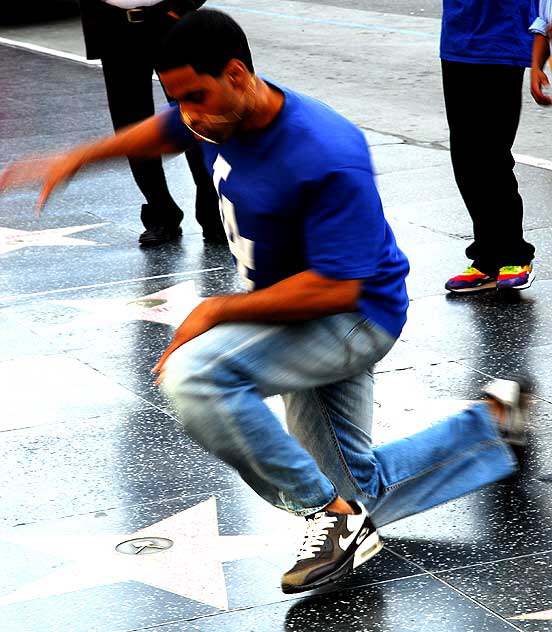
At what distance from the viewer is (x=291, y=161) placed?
3.33 metres

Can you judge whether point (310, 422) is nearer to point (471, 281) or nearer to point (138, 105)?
point (471, 281)

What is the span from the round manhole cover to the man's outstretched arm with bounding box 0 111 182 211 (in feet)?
3.21

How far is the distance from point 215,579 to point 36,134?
8.00 metres

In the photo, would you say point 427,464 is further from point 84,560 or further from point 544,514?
point 84,560

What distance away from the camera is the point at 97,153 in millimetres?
3953

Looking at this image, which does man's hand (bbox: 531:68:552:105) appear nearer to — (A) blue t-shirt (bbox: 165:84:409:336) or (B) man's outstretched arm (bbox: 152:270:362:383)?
(A) blue t-shirt (bbox: 165:84:409:336)

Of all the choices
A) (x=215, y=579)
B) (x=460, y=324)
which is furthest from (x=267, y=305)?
(x=460, y=324)

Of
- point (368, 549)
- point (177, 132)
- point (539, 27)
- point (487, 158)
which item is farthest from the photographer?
point (487, 158)

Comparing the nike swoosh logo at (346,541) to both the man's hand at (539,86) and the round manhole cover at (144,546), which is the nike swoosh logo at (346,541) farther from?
the man's hand at (539,86)

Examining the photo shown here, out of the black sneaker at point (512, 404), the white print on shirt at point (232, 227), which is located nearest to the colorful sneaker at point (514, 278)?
the black sneaker at point (512, 404)

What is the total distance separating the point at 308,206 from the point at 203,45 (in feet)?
1.48

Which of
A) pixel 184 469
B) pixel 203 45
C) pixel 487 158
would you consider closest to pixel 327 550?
pixel 184 469

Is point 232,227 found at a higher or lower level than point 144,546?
higher

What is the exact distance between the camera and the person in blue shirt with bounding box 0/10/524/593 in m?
3.29
